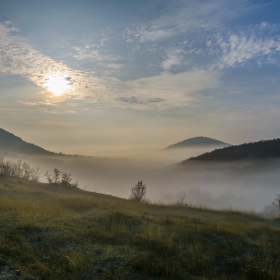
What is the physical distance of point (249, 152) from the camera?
108 m

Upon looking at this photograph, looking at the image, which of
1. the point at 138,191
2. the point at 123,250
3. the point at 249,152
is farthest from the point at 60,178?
the point at 249,152

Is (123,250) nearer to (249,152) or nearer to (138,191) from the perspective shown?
(138,191)

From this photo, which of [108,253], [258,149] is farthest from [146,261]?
[258,149]

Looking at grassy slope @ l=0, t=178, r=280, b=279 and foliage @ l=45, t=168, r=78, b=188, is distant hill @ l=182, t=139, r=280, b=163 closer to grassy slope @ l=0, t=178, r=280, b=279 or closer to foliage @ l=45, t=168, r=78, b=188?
foliage @ l=45, t=168, r=78, b=188

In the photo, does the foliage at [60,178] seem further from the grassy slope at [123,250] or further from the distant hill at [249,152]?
the distant hill at [249,152]

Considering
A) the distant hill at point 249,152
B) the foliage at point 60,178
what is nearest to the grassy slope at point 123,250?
the foliage at point 60,178

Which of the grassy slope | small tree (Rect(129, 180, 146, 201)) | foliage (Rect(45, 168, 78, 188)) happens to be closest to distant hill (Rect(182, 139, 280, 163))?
small tree (Rect(129, 180, 146, 201))

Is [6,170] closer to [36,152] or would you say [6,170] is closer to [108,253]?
[108,253]

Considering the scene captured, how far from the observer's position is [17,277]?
192 inches

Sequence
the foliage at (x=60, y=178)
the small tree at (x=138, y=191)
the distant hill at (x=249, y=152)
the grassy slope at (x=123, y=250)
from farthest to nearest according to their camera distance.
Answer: the distant hill at (x=249, y=152), the foliage at (x=60, y=178), the small tree at (x=138, y=191), the grassy slope at (x=123, y=250)

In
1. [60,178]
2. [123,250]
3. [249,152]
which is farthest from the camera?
[249,152]

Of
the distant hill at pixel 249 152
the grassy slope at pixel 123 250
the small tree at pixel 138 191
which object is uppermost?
the distant hill at pixel 249 152

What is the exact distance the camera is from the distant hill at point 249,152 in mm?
97500

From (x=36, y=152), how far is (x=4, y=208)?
196158 mm
